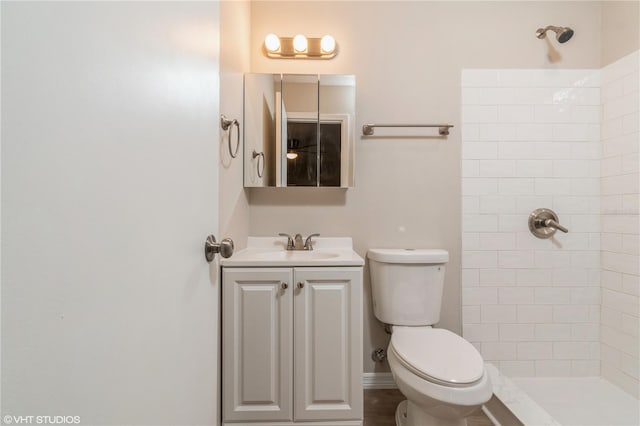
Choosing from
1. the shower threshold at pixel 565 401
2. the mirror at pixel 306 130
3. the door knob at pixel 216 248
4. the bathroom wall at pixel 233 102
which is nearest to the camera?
the door knob at pixel 216 248

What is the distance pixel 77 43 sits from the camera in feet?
0.96

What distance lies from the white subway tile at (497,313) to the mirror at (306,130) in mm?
1097

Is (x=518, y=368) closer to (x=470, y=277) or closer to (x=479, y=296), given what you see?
(x=479, y=296)

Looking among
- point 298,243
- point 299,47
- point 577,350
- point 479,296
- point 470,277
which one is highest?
point 299,47

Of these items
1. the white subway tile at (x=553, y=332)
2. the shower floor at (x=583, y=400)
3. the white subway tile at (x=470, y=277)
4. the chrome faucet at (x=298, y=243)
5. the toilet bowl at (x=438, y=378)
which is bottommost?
the shower floor at (x=583, y=400)

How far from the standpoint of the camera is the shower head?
1590 millimetres

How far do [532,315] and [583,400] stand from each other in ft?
1.47

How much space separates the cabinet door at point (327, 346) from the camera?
1.22m

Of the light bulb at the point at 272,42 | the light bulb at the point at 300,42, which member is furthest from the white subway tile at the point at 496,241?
the light bulb at the point at 272,42

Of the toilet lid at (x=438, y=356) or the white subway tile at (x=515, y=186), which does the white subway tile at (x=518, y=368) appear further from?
the white subway tile at (x=515, y=186)

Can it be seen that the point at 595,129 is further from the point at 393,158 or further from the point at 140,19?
the point at 140,19

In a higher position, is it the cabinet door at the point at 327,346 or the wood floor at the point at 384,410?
the cabinet door at the point at 327,346

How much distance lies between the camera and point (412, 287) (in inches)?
60.1

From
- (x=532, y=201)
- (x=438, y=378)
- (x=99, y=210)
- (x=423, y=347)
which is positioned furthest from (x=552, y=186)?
(x=99, y=210)
